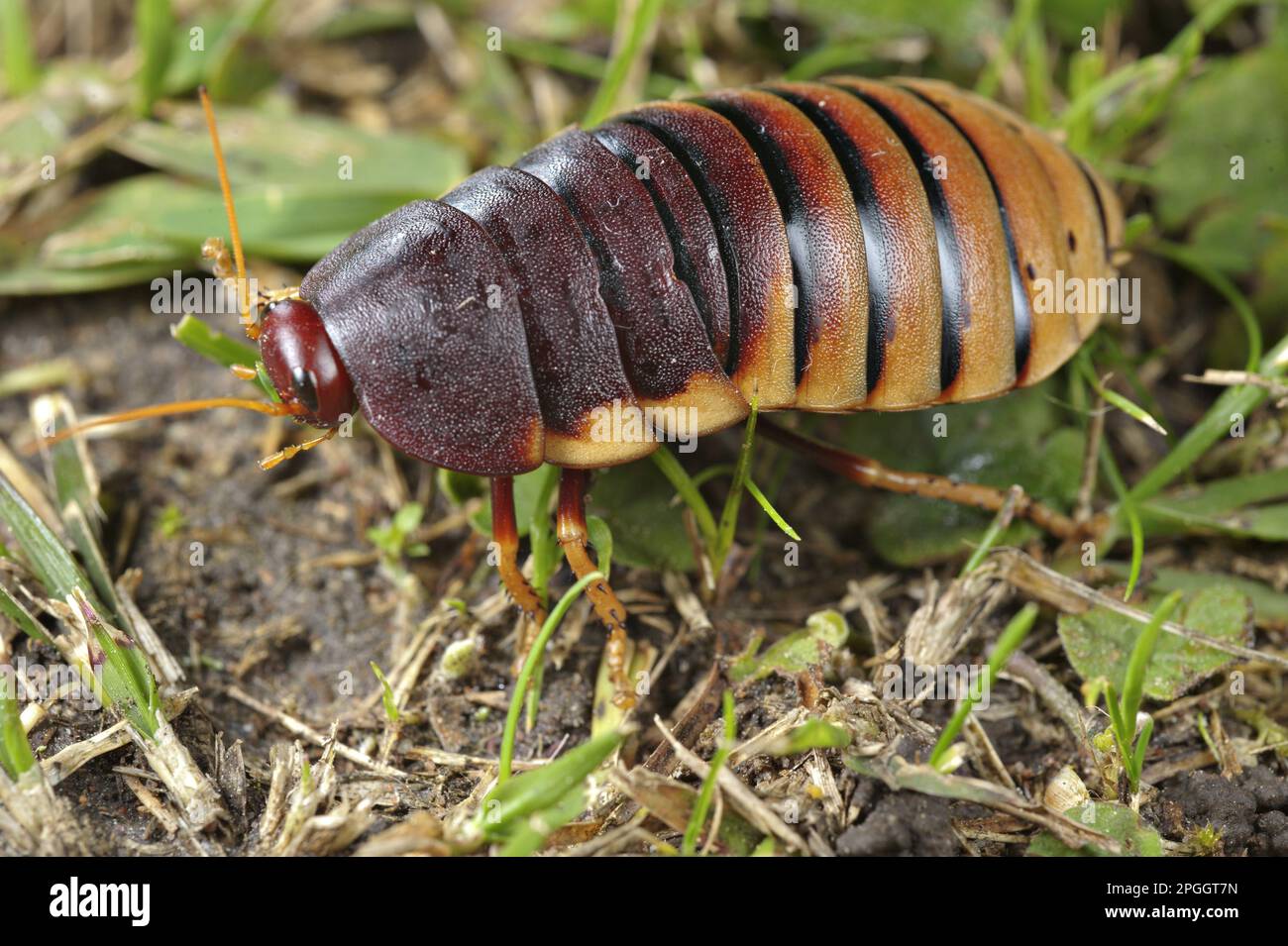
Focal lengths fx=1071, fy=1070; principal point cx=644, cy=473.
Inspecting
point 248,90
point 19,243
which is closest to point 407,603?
point 19,243

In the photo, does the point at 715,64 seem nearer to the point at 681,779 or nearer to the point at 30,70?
the point at 30,70

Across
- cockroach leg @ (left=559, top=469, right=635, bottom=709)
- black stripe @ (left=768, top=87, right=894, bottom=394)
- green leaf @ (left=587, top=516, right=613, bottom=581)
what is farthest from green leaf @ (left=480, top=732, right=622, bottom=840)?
black stripe @ (left=768, top=87, right=894, bottom=394)

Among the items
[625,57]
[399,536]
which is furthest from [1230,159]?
[399,536]

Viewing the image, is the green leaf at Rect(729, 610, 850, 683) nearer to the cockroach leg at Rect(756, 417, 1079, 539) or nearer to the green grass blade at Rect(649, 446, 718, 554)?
the green grass blade at Rect(649, 446, 718, 554)

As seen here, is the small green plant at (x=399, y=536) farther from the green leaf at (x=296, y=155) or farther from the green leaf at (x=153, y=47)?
the green leaf at (x=153, y=47)
